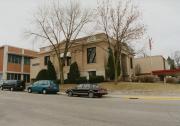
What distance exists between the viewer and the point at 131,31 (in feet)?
113

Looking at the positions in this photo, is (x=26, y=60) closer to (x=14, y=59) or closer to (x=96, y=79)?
(x=14, y=59)

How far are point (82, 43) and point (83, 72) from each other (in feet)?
A: 16.1

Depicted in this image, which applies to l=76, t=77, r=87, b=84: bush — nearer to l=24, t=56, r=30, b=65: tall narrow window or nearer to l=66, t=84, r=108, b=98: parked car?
l=66, t=84, r=108, b=98: parked car

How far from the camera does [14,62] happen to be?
172 ft

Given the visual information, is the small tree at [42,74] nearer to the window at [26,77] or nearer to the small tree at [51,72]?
the small tree at [51,72]

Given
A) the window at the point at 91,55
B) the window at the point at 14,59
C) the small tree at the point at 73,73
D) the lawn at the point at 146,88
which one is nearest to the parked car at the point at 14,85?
the small tree at the point at 73,73

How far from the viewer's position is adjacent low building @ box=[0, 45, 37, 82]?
50406 mm

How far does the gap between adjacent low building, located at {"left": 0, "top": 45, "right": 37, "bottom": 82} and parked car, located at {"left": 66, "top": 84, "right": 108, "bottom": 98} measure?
2809 centimetres

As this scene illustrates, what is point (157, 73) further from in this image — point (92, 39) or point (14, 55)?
Answer: point (14, 55)

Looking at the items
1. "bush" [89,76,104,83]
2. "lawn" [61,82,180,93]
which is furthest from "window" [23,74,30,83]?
"lawn" [61,82,180,93]

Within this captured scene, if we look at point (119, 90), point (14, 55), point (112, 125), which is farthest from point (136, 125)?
point (14, 55)

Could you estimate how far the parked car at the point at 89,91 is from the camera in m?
25.0

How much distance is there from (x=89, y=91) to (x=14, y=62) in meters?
31.7

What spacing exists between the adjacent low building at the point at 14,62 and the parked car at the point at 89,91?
28087 millimetres
